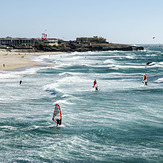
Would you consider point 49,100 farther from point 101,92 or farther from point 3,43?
point 3,43

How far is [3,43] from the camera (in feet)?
591

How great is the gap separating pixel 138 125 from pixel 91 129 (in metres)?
2.99

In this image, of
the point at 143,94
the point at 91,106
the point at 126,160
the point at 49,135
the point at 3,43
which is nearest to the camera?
the point at 126,160

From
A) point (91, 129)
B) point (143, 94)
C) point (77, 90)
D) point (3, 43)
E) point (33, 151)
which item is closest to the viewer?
point (33, 151)

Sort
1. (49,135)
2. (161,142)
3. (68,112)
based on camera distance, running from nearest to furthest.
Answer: (161,142) < (49,135) < (68,112)

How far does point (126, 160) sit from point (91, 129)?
424cm

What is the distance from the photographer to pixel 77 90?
94.6 ft

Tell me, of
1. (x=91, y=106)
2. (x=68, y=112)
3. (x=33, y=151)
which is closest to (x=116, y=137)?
(x=33, y=151)

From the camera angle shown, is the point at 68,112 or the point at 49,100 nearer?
the point at 68,112

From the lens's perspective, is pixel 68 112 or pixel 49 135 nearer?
pixel 49 135

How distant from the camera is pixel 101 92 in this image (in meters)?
27.7

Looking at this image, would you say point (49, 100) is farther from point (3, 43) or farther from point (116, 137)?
point (3, 43)

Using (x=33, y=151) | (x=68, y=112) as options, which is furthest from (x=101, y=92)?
(x=33, y=151)

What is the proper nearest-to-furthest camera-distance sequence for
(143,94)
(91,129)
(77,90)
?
1. (91,129)
2. (143,94)
3. (77,90)
